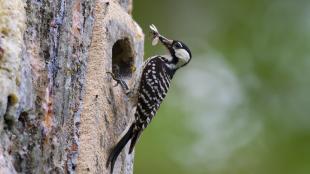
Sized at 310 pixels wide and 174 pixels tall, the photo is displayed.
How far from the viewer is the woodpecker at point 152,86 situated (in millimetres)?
4910

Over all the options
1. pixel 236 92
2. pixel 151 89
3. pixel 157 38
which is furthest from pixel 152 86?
pixel 236 92

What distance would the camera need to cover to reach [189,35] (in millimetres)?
7984

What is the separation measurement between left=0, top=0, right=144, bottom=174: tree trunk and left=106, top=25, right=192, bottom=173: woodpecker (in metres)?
0.07

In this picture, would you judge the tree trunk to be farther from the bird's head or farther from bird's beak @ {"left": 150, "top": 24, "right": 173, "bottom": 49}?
the bird's head

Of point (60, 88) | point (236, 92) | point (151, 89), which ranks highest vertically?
point (60, 88)

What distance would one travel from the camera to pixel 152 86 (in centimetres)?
534

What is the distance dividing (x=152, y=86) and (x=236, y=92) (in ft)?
10.3

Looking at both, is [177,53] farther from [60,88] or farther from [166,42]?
[60,88]

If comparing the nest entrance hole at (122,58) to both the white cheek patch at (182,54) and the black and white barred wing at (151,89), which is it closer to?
the black and white barred wing at (151,89)

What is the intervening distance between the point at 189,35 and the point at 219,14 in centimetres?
33

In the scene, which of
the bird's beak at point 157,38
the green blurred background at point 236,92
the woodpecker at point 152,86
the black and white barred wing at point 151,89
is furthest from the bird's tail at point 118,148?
the green blurred background at point 236,92

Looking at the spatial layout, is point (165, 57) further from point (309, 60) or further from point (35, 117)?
point (309, 60)

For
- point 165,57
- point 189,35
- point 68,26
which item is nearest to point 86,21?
point 68,26

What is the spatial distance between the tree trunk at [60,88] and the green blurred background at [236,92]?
245cm
